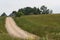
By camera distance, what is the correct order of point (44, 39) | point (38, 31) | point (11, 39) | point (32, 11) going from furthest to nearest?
point (32, 11) < point (38, 31) < point (11, 39) < point (44, 39)

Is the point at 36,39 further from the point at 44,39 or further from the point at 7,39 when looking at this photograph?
the point at 7,39

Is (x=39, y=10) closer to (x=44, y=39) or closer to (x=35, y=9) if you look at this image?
(x=35, y=9)

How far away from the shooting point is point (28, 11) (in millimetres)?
120625

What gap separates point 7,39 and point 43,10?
10706 cm

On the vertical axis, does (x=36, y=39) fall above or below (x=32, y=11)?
above

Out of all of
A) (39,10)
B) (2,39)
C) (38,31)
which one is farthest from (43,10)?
(2,39)

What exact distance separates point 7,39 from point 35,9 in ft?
340

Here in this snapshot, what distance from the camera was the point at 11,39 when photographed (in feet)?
59.7

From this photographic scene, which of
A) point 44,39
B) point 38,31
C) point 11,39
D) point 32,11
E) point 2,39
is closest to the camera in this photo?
point 44,39

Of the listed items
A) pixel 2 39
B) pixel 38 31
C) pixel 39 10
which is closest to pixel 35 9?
pixel 39 10

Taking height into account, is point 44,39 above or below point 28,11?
above

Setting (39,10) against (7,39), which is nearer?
(7,39)

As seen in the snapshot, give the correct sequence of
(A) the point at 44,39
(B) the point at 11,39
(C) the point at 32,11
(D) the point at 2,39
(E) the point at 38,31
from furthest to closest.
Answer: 1. (C) the point at 32,11
2. (E) the point at 38,31
3. (D) the point at 2,39
4. (B) the point at 11,39
5. (A) the point at 44,39

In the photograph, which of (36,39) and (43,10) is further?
(43,10)
